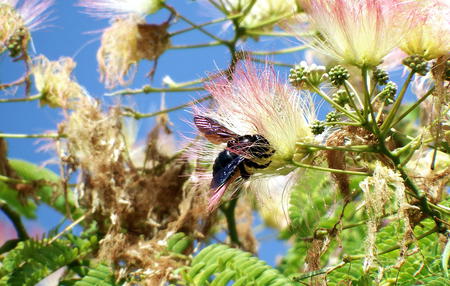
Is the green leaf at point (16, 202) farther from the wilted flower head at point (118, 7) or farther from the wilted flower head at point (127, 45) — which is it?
the wilted flower head at point (118, 7)

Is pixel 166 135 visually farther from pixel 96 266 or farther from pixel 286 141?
pixel 286 141

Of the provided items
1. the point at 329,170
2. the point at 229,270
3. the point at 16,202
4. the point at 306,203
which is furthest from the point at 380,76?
the point at 16,202

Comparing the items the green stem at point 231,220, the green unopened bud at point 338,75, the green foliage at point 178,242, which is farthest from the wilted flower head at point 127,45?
the green unopened bud at point 338,75

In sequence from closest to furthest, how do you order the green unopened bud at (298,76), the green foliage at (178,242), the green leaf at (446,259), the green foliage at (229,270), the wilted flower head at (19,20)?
the green leaf at (446,259) → the green unopened bud at (298,76) → the green foliage at (229,270) → the green foliage at (178,242) → the wilted flower head at (19,20)

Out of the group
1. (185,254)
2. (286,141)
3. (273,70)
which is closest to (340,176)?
(286,141)

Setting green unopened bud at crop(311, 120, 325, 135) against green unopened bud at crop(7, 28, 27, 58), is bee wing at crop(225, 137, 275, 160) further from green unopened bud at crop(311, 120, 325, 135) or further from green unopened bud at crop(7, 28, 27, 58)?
green unopened bud at crop(7, 28, 27, 58)

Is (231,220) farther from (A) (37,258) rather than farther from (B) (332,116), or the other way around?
(B) (332,116)
